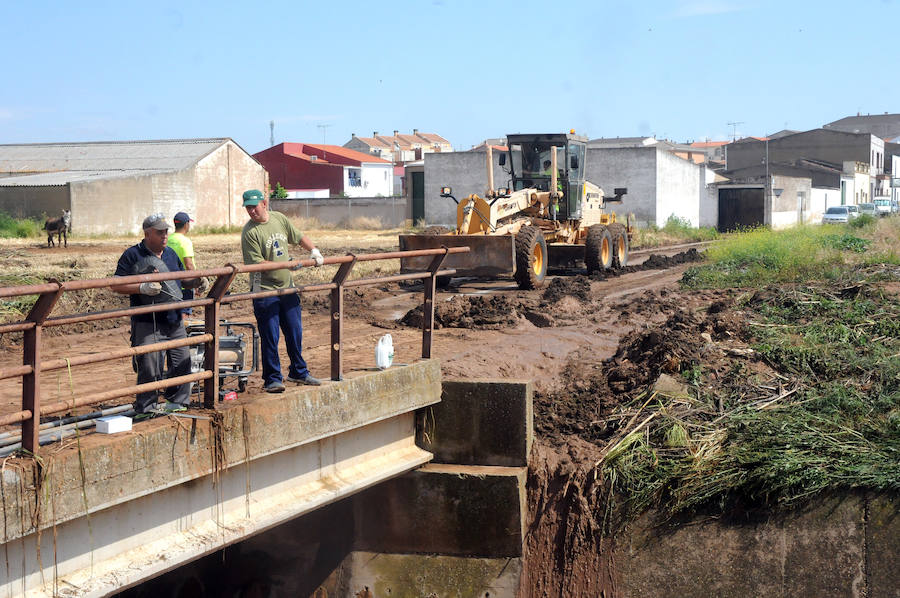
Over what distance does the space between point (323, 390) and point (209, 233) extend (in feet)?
117

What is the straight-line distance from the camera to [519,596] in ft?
30.5

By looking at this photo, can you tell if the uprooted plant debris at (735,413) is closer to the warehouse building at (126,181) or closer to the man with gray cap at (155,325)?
the man with gray cap at (155,325)

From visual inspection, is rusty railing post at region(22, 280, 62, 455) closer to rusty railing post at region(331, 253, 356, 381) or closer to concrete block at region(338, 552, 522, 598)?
rusty railing post at region(331, 253, 356, 381)

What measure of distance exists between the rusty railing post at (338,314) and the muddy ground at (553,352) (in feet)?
1.98

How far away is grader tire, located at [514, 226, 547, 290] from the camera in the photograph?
17.4 meters

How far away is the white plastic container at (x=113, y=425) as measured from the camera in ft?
19.5

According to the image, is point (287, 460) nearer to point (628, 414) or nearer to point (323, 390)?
point (323, 390)

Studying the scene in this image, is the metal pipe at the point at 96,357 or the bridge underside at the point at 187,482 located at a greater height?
the metal pipe at the point at 96,357

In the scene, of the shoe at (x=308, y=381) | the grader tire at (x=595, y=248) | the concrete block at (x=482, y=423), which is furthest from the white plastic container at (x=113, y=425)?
the grader tire at (x=595, y=248)

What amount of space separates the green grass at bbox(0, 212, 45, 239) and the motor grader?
67.1 feet

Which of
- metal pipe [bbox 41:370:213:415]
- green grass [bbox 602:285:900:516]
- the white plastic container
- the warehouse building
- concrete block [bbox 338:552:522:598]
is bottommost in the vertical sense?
concrete block [bbox 338:552:522:598]

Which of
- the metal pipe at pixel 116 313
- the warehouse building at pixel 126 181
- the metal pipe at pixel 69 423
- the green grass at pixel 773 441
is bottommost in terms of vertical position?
the green grass at pixel 773 441

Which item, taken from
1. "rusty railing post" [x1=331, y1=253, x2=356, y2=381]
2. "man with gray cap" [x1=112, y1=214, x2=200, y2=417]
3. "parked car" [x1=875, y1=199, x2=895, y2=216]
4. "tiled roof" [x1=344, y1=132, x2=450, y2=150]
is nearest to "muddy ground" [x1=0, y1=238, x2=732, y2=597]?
"rusty railing post" [x1=331, y1=253, x2=356, y2=381]

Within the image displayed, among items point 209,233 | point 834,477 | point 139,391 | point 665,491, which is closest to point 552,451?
point 665,491
